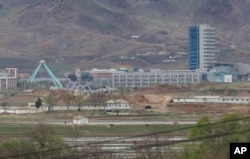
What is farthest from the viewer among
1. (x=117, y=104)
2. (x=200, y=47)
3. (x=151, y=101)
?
(x=200, y=47)

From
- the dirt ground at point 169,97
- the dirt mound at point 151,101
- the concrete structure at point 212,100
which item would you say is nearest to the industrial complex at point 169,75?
the dirt ground at point 169,97

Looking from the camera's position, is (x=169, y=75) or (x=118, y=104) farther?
(x=169, y=75)

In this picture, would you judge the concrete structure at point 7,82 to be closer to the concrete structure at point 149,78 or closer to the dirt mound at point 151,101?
the concrete structure at point 149,78

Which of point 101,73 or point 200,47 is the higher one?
point 200,47

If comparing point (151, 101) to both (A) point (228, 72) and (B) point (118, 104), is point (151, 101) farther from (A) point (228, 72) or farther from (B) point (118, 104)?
(A) point (228, 72)

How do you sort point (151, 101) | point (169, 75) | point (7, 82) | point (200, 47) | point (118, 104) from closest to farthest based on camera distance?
1. point (118, 104)
2. point (151, 101)
3. point (169, 75)
4. point (7, 82)
5. point (200, 47)

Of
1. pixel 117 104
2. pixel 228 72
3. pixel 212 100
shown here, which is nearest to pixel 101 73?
pixel 228 72

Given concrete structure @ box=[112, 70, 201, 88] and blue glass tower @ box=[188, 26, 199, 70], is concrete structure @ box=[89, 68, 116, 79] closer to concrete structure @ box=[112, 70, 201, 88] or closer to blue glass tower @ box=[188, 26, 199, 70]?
blue glass tower @ box=[188, 26, 199, 70]

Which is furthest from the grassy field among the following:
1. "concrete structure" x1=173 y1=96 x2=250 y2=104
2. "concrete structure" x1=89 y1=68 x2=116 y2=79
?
"concrete structure" x1=89 y1=68 x2=116 y2=79
